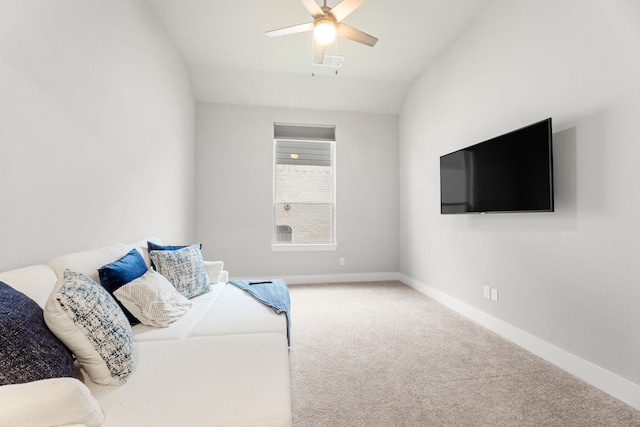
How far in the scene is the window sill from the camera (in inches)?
182

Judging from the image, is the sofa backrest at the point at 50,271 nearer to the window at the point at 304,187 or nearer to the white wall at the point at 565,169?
the window at the point at 304,187

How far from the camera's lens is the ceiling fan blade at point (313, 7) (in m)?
2.18

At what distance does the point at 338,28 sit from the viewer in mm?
2439

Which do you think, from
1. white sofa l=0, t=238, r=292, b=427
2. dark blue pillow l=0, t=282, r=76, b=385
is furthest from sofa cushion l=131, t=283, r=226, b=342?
dark blue pillow l=0, t=282, r=76, b=385

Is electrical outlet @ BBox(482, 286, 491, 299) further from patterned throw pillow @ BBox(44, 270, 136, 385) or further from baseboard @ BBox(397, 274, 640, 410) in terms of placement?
patterned throw pillow @ BBox(44, 270, 136, 385)

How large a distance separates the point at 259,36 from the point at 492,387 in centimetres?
384

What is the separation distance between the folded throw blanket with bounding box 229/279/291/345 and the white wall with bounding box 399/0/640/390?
195cm

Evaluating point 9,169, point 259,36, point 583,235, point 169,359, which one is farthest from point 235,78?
point 583,235

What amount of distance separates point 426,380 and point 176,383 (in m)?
1.55

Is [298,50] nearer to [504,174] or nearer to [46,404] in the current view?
[504,174]

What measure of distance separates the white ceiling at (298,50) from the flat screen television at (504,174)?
1.39 meters

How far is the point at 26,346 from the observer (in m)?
0.93

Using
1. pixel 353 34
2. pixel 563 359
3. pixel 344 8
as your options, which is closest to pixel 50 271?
pixel 344 8

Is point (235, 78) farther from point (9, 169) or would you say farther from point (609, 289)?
point (609, 289)
